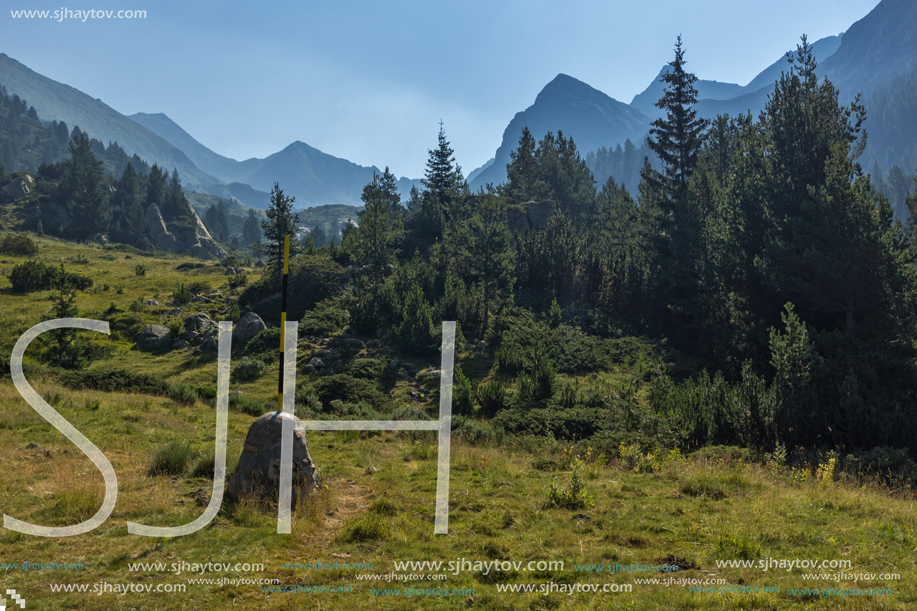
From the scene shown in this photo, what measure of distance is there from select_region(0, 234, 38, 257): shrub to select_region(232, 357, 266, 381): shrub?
135ft

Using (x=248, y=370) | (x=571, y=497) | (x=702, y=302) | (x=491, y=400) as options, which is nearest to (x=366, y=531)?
(x=571, y=497)

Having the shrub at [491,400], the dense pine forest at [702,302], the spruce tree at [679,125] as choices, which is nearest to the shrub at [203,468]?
the dense pine forest at [702,302]

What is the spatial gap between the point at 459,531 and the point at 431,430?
310 inches

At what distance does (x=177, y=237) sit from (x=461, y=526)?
99.6 metres

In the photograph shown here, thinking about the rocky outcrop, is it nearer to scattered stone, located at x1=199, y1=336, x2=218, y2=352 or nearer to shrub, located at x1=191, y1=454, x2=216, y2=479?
scattered stone, located at x1=199, y1=336, x2=218, y2=352

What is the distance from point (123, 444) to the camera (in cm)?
1041

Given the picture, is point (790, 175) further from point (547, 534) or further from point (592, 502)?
point (547, 534)

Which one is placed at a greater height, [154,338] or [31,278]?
[31,278]

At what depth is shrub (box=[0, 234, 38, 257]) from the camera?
4566 cm

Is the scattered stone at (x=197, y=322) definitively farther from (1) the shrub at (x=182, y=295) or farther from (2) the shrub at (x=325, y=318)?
(1) the shrub at (x=182, y=295)

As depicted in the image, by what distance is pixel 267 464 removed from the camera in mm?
7738

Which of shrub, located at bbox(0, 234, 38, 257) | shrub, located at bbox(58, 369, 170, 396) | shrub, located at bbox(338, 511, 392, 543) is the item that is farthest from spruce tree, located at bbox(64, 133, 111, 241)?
shrub, located at bbox(338, 511, 392, 543)

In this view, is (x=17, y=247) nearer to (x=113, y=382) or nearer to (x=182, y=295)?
(x=182, y=295)

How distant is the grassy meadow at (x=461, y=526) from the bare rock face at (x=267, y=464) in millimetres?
328
